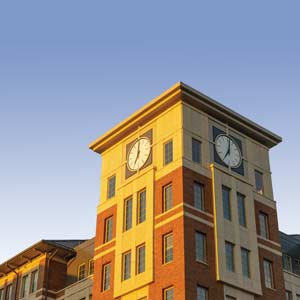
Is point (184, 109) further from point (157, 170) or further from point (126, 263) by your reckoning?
point (126, 263)

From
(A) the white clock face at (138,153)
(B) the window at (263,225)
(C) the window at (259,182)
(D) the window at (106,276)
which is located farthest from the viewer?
(C) the window at (259,182)

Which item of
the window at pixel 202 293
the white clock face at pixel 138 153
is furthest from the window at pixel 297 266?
the window at pixel 202 293

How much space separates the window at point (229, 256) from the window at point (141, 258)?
18.7ft

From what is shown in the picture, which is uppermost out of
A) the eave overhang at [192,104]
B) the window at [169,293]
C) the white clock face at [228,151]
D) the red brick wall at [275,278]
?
the eave overhang at [192,104]

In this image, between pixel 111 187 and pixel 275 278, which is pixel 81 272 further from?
pixel 275 278

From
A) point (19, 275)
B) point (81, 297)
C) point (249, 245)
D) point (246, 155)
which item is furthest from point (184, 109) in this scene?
Result: point (19, 275)

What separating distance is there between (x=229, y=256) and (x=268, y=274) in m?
4.43

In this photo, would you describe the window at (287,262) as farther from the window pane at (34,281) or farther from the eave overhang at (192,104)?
the window pane at (34,281)

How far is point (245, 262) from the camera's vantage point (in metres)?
50.4

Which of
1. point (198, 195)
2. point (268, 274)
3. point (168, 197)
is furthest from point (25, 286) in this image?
point (268, 274)

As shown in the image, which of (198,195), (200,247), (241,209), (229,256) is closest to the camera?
(200,247)

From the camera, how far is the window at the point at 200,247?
156 feet

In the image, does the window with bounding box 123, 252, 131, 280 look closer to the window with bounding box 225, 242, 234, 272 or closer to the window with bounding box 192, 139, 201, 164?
the window with bounding box 225, 242, 234, 272

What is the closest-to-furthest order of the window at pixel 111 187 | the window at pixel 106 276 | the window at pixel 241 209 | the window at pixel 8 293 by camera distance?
the window at pixel 241 209 → the window at pixel 106 276 → the window at pixel 111 187 → the window at pixel 8 293
